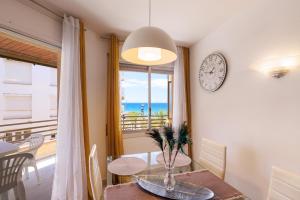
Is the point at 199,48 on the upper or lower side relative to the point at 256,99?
upper

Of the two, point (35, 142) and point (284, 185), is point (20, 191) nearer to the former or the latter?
point (35, 142)

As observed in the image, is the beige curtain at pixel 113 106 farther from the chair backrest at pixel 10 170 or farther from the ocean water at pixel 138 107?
the chair backrest at pixel 10 170

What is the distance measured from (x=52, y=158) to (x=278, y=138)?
2.78m

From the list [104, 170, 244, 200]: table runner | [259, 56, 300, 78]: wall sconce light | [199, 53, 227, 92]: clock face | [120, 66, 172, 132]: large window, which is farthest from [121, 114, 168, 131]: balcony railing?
[259, 56, 300, 78]: wall sconce light

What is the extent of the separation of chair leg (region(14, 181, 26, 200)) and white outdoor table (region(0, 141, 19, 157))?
383mm

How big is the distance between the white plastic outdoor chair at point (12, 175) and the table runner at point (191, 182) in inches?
41.9

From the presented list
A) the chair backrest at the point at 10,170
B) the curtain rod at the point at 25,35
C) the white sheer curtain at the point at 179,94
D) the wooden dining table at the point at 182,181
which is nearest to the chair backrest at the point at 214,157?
the wooden dining table at the point at 182,181

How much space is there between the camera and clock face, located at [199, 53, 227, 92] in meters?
2.52

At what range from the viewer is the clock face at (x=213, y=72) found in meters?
2.52

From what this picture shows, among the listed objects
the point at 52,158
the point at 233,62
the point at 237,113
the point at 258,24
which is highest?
the point at 258,24

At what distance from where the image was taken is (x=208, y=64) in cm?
282

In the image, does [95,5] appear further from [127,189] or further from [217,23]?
[127,189]

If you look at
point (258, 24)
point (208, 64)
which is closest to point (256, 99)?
point (258, 24)

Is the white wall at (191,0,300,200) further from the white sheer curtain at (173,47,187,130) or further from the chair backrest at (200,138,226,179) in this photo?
the white sheer curtain at (173,47,187,130)
